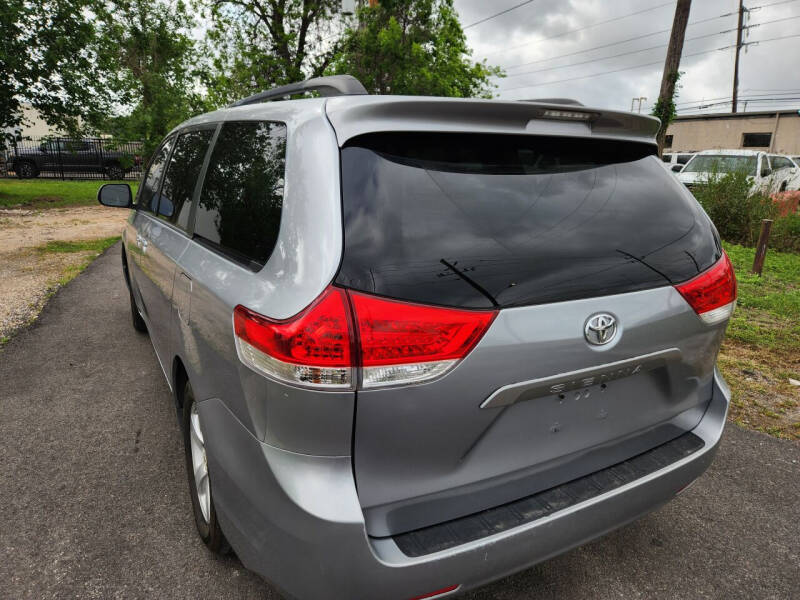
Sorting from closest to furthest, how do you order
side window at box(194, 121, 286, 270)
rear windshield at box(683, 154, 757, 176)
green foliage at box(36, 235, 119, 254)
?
1. side window at box(194, 121, 286, 270)
2. green foliage at box(36, 235, 119, 254)
3. rear windshield at box(683, 154, 757, 176)

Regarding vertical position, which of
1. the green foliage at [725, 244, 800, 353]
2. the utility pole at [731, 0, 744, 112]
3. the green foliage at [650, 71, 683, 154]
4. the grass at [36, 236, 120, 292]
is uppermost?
the utility pole at [731, 0, 744, 112]

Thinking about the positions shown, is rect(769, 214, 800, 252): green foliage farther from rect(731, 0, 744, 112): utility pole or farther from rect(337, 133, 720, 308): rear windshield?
rect(731, 0, 744, 112): utility pole

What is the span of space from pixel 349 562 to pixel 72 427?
104 inches

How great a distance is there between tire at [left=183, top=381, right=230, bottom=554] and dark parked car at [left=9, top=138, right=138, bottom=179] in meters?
24.8

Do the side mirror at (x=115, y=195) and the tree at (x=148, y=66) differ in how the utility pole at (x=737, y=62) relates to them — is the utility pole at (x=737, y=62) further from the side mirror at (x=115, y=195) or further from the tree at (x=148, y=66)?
the side mirror at (x=115, y=195)

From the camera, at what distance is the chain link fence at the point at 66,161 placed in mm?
25328

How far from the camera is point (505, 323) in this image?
1.54m

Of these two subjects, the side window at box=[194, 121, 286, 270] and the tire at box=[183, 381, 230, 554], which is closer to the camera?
the side window at box=[194, 121, 286, 270]

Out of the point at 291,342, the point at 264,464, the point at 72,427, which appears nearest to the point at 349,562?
the point at 264,464

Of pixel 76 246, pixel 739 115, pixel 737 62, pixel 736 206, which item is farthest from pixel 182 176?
pixel 737 62

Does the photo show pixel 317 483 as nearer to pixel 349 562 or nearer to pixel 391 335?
pixel 349 562

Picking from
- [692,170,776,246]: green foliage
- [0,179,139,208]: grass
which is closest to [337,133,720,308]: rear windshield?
[692,170,776,246]: green foliage

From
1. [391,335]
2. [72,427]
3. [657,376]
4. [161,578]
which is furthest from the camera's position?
[72,427]

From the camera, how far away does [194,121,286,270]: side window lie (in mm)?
1785
